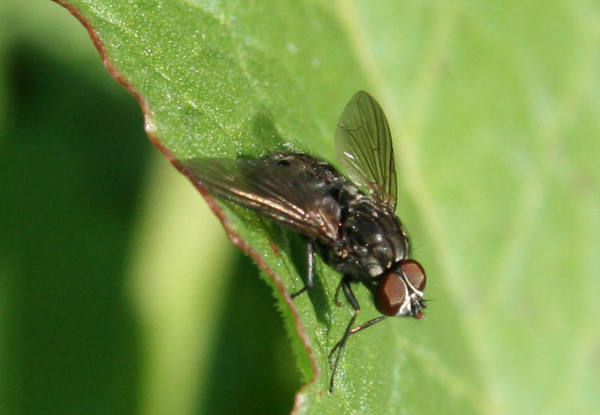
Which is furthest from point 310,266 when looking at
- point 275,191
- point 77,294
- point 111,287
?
point 77,294

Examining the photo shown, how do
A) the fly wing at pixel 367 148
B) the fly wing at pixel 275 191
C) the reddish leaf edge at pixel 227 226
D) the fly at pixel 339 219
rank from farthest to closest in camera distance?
the fly wing at pixel 367 148, the fly at pixel 339 219, the fly wing at pixel 275 191, the reddish leaf edge at pixel 227 226

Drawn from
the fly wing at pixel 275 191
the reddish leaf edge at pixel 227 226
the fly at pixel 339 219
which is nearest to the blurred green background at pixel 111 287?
the fly at pixel 339 219

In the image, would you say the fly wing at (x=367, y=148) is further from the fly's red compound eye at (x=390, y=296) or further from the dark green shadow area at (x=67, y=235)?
the dark green shadow area at (x=67, y=235)

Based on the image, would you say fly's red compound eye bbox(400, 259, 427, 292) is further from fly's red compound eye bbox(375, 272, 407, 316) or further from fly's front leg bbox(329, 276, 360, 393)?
fly's front leg bbox(329, 276, 360, 393)

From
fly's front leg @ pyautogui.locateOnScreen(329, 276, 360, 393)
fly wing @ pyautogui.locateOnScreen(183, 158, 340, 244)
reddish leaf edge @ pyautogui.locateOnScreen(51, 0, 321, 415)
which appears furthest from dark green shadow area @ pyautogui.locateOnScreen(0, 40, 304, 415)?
reddish leaf edge @ pyautogui.locateOnScreen(51, 0, 321, 415)

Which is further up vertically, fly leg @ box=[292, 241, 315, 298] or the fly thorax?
the fly thorax

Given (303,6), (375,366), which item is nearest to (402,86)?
(303,6)
